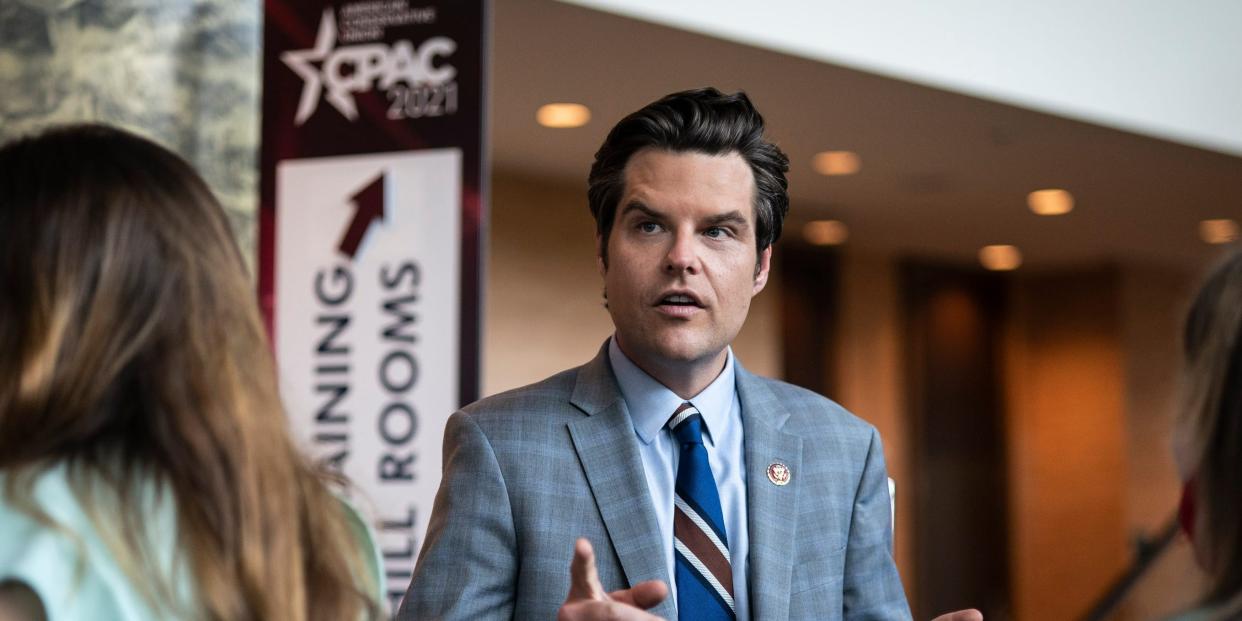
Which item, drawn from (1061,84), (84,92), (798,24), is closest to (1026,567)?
(1061,84)

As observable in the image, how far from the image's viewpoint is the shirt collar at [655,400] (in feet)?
7.10

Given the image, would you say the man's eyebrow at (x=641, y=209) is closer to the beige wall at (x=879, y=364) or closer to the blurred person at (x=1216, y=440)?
the blurred person at (x=1216, y=440)

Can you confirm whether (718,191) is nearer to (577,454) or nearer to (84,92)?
(577,454)

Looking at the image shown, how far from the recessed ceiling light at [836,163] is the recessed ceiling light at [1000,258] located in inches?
118

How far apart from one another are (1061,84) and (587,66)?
2378 millimetres

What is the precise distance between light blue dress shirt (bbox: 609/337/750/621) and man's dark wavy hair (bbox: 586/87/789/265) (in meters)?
0.21

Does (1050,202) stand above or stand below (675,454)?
above

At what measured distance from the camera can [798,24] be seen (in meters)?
5.86

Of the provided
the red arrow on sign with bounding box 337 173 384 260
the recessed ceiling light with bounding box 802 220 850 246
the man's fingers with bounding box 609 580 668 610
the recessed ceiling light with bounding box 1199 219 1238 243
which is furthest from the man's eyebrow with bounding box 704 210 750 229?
the recessed ceiling light with bounding box 1199 219 1238 243

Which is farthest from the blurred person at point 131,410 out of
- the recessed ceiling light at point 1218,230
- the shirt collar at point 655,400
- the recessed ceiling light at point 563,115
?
the recessed ceiling light at point 1218,230

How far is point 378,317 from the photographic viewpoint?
4.20 metres

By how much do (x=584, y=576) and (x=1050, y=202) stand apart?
26.7 feet

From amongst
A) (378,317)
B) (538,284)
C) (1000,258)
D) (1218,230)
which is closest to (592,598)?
(378,317)

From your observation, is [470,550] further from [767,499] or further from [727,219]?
[727,219]
